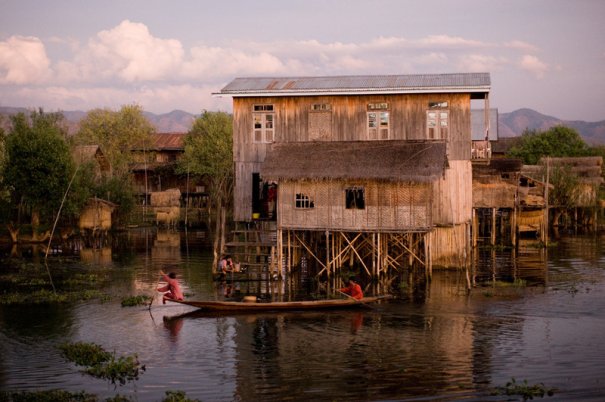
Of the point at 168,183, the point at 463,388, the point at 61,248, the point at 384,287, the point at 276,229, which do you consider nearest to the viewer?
the point at 463,388

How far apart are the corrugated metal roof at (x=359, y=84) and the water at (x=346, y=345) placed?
8.72 m

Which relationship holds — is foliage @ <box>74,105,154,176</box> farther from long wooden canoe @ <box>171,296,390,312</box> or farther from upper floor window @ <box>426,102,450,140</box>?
long wooden canoe @ <box>171,296,390,312</box>

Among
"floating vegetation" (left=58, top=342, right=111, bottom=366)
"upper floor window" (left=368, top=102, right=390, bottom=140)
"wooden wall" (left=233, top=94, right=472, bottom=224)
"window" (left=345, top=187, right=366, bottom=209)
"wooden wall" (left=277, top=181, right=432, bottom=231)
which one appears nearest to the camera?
"floating vegetation" (left=58, top=342, right=111, bottom=366)

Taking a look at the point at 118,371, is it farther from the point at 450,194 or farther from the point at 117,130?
the point at 117,130

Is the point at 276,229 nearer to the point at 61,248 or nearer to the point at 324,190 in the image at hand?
the point at 324,190

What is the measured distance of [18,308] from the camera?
2820cm

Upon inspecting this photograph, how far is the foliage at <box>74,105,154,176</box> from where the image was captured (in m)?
82.9

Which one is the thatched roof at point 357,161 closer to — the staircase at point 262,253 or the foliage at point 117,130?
the staircase at point 262,253

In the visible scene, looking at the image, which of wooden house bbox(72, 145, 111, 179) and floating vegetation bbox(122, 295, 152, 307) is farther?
wooden house bbox(72, 145, 111, 179)

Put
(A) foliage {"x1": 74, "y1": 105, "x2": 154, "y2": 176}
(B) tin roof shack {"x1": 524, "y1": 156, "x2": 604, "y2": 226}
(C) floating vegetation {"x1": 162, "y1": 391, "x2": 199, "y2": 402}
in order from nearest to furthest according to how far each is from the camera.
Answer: (C) floating vegetation {"x1": 162, "y1": 391, "x2": 199, "y2": 402}
(B) tin roof shack {"x1": 524, "y1": 156, "x2": 604, "y2": 226}
(A) foliage {"x1": 74, "y1": 105, "x2": 154, "y2": 176}

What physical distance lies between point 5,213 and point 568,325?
122 ft

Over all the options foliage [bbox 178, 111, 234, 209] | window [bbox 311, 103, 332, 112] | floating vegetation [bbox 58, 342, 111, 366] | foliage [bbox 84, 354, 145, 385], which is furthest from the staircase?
foliage [bbox 178, 111, 234, 209]

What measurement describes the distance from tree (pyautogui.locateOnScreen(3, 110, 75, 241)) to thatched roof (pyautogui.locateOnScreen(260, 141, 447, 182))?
2057 cm

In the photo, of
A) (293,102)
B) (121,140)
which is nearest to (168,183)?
(121,140)
